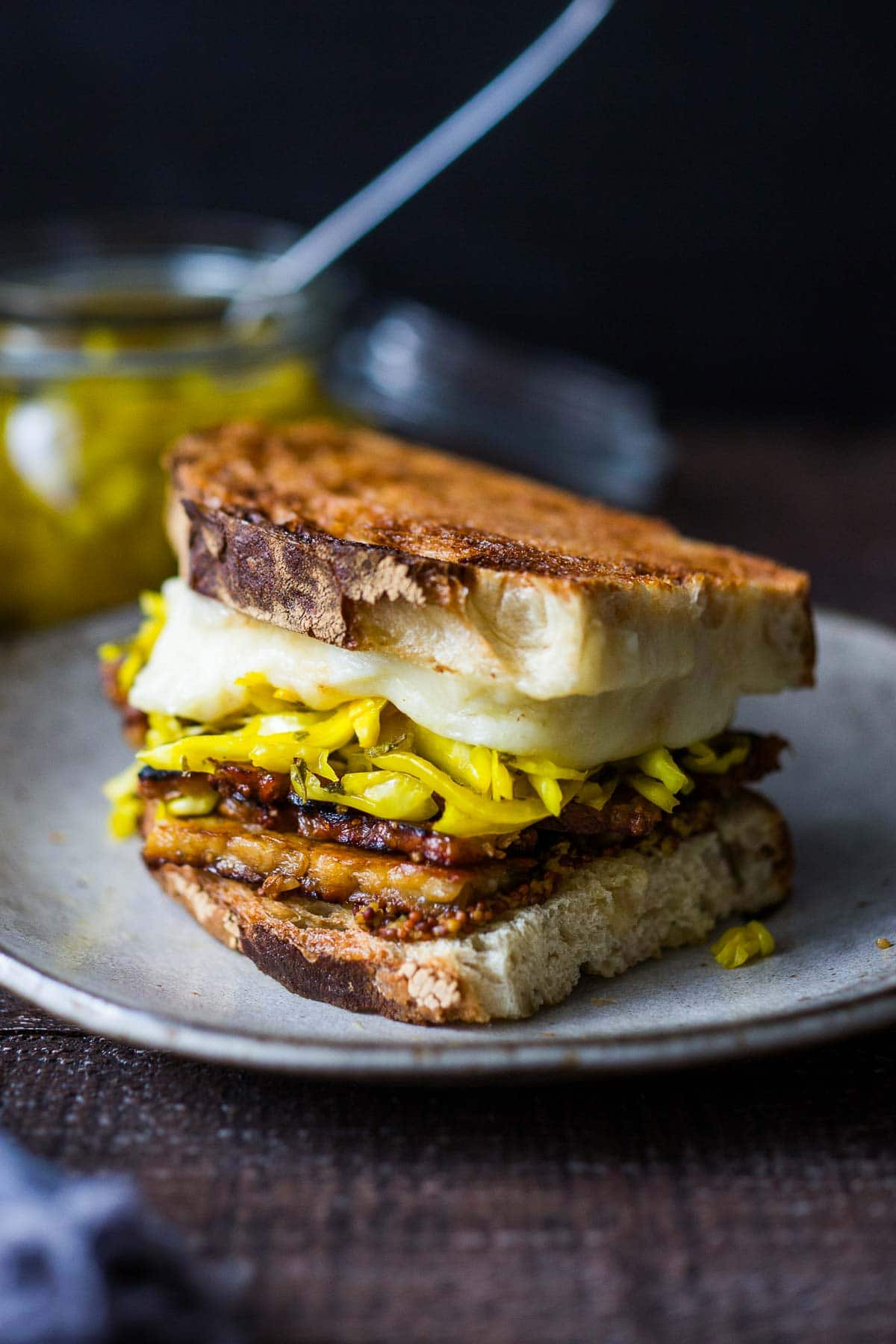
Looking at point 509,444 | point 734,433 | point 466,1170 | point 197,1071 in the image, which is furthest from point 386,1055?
point 734,433

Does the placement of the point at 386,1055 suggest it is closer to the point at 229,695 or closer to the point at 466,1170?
the point at 466,1170

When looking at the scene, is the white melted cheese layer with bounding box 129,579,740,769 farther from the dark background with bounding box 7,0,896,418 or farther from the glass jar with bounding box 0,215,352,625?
the dark background with bounding box 7,0,896,418

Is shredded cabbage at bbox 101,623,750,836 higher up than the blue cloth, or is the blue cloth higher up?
shredded cabbage at bbox 101,623,750,836

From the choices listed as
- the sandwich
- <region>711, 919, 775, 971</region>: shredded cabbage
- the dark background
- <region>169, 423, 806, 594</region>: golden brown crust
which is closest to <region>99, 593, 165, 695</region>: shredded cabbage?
the sandwich

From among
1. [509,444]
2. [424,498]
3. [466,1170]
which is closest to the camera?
[466,1170]

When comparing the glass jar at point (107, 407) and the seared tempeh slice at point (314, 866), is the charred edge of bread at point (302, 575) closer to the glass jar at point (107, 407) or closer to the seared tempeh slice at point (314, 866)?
the seared tempeh slice at point (314, 866)

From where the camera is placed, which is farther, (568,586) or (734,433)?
(734,433)

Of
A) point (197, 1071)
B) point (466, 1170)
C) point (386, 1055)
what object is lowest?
point (197, 1071)

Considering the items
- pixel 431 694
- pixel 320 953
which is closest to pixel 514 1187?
pixel 320 953
